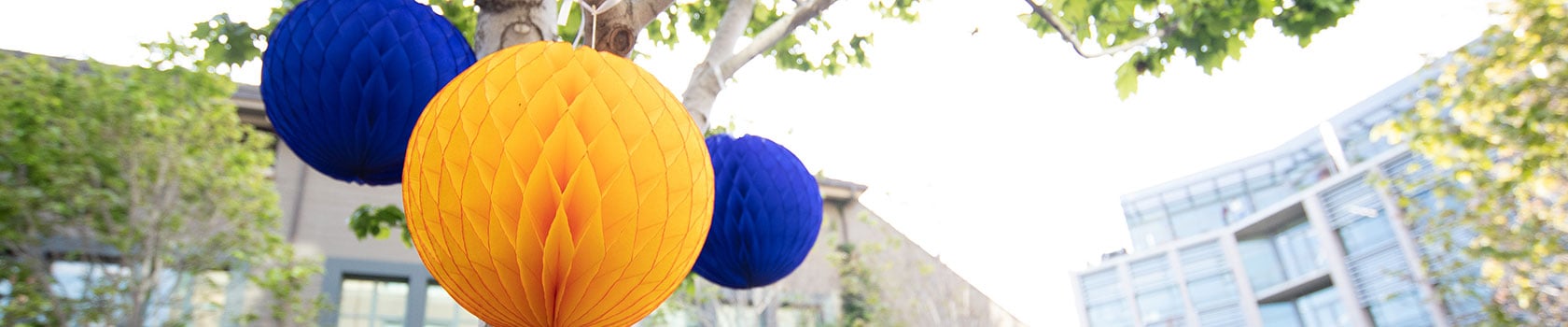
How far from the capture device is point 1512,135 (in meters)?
6.14

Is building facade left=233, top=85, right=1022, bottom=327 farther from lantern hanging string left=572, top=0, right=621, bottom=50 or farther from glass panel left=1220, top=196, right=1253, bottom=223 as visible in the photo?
glass panel left=1220, top=196, right=1253, bottom=223

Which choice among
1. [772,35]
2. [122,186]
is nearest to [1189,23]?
[772,35]

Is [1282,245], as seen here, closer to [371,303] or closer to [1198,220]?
[1198,220]

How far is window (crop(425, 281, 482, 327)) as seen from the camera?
10719 mm

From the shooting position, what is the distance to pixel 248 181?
7023mm

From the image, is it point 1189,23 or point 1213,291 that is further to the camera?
point 1213,291

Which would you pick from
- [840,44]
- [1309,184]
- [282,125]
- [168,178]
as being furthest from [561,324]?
[1309,184]

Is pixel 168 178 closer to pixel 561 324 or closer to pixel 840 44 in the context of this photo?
pixel 840 44

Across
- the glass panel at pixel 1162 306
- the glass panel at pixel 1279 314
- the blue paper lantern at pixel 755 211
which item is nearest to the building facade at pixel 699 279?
the blue paper lantern at pixel 755 211

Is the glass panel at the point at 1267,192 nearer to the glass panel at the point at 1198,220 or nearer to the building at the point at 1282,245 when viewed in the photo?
the building at the point at 1282,245

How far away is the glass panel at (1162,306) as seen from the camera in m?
31.7

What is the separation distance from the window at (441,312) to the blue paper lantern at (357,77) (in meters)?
9.55

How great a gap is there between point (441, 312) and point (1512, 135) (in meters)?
10.6

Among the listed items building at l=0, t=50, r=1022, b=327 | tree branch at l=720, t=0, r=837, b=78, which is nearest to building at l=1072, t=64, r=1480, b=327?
building at l=0, t=50, r=1022, b=327
